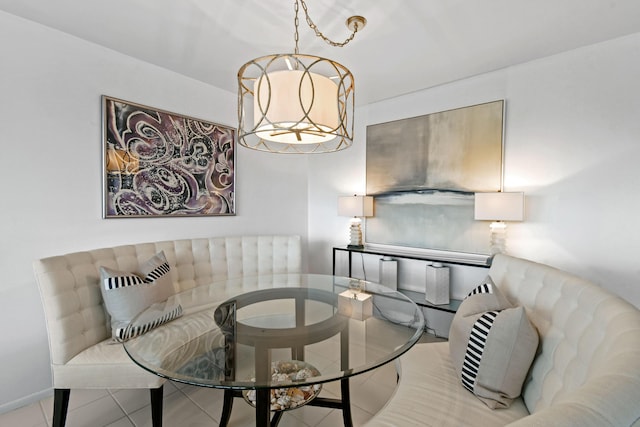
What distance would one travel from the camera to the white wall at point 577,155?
194cm

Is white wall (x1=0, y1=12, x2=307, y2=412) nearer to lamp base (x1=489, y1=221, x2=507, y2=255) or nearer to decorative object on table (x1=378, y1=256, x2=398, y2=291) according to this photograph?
decorative object on table (x1=378, y1=256, x2=398, y2=291)

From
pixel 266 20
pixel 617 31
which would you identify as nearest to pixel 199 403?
pixel 266 20

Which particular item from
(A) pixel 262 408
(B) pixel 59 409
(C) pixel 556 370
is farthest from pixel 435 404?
(B) pixel 59 409

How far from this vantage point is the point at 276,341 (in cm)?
137

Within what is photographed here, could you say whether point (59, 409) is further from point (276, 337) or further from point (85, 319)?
point (276, 337)

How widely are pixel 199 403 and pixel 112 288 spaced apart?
0.91 metres

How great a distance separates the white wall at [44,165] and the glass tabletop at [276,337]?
89cm

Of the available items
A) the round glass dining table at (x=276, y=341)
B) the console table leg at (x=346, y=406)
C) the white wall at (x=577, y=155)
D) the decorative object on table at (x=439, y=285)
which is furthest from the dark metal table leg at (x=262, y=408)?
the white wall at (x=577, y=155)

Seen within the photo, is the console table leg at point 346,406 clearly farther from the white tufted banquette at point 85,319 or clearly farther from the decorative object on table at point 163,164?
the decorative object on table at point 163,164

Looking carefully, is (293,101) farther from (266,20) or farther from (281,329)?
(281,329)

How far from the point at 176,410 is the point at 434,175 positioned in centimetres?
273

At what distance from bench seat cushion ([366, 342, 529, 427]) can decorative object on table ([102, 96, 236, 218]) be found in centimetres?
220

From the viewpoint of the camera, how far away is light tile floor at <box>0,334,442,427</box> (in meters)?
1.63

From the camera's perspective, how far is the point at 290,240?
2955 mm
